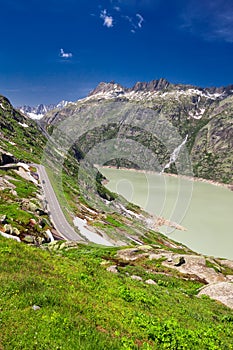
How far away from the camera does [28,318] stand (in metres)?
7.94

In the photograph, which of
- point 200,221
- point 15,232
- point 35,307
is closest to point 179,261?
point 15,232

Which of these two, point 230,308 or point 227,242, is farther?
point 227,242

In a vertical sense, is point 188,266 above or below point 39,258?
below

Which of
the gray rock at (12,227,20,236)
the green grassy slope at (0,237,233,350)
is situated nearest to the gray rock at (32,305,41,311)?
the green grassy slope at (0,237,233,350)

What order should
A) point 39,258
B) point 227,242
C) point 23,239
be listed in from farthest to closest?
point 227,242
point 23,239
point 39,258

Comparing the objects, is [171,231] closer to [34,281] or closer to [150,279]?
[150,279]

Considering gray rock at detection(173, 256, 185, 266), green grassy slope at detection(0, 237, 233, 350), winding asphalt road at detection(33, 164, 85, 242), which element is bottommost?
winding asphalt road at detection(33, 164, 85, 242)

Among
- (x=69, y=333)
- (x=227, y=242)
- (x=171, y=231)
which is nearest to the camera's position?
(x=69, y=333)

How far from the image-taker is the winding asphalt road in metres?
55.5

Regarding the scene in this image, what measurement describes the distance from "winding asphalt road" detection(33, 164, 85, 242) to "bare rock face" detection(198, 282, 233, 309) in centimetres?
3624

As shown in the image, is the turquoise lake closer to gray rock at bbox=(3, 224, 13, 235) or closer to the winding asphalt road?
the winding asphalt road

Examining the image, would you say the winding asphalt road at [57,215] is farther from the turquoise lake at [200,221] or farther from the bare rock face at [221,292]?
the turquoise lake at [200,221]

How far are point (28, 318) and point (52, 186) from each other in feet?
281

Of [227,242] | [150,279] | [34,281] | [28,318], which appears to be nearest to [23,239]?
[150,279]
